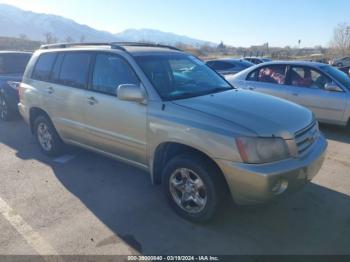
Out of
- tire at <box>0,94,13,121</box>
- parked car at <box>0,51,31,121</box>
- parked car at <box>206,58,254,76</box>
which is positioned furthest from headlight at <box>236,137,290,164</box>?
parked car at <box>206,58,254,76</box>

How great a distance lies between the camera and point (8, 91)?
7742 mm

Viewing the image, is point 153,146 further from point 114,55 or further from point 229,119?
point 114,55

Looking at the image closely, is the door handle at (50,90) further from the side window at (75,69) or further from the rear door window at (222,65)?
the rear door window at (222,65)

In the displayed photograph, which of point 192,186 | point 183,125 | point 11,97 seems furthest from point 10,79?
point 192,186

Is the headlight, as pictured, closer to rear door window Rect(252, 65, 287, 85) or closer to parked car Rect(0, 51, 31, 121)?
rear door window Rect(252, 65, 287, 85)

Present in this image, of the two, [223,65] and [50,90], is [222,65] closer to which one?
[223,65]

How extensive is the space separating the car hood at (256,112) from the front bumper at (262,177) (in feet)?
0.99

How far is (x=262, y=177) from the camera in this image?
9.77 feet

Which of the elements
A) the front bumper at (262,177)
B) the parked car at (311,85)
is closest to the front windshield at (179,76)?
the front bumper at (262,177)

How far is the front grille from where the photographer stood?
3332 mm

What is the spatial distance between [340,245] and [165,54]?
3036mm

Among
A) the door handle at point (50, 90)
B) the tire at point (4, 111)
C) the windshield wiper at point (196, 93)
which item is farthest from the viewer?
the tire at point (4, 111)

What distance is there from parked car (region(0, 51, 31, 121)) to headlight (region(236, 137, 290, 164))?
6.44 m

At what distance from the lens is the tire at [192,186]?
3.30 meters
